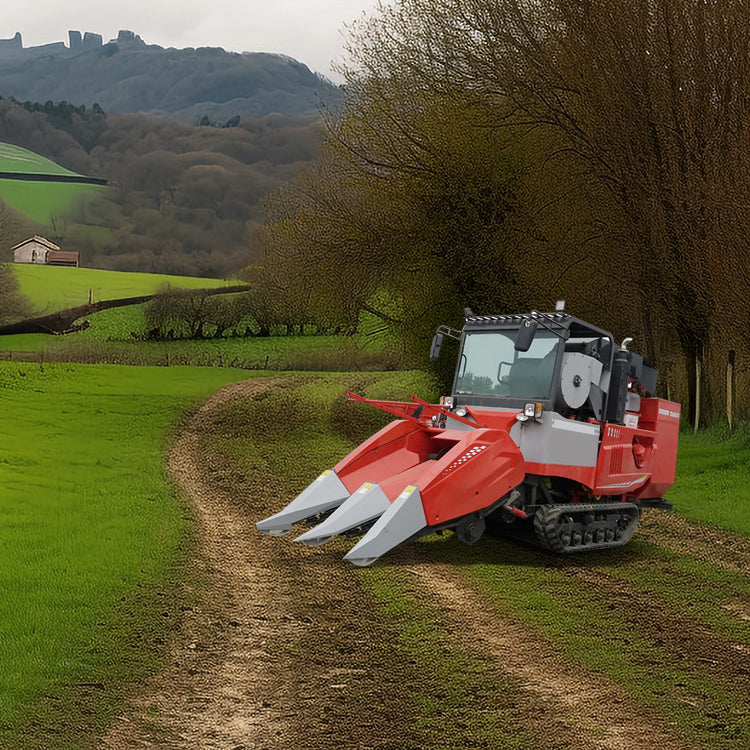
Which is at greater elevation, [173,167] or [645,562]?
[173,167]

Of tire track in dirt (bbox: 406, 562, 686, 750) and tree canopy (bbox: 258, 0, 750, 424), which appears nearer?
tire track in dirt (bbox: 406, 562, 686, 750)

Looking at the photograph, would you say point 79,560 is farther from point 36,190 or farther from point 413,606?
point 36,190

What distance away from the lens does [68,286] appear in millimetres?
55219

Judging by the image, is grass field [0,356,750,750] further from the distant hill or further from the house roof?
the distant hill

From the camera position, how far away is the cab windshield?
10.8 m

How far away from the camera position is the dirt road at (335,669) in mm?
5891

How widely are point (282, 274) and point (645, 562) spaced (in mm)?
17109

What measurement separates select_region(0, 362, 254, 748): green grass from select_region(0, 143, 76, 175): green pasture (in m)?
41.6

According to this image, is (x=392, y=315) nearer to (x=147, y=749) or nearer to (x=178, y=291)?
(x=178, y=291)

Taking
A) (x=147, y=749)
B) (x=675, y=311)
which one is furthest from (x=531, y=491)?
(x=675, y=311)

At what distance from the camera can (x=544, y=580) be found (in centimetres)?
984

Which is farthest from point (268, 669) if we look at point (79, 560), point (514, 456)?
point (514, 456)

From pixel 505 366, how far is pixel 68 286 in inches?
1960

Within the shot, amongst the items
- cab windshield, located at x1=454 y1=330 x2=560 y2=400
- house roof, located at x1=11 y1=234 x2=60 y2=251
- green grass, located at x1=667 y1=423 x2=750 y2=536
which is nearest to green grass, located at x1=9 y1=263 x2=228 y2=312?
house roof, located at x1=11 y1=234 x2=60 y2=251
